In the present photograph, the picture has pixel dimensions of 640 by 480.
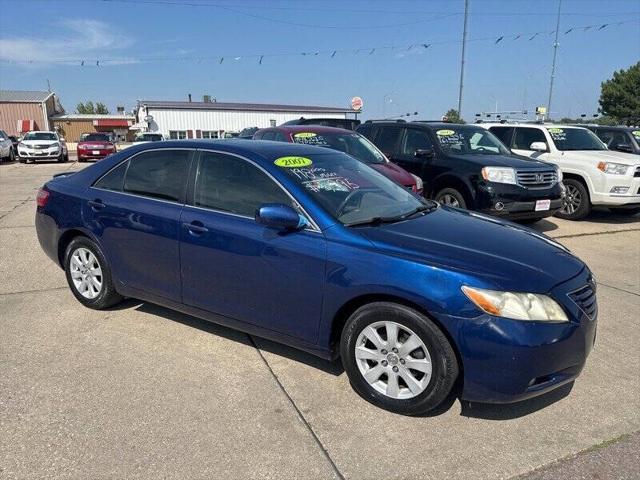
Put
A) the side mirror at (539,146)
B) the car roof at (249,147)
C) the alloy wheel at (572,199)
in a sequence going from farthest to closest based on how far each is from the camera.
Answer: the side mirror at (539,146), the alloy wheel at (572,199), the car roof at (249,147)

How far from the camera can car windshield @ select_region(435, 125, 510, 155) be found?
28.3 ft

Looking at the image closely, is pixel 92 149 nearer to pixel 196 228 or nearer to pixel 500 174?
pixel 500 174

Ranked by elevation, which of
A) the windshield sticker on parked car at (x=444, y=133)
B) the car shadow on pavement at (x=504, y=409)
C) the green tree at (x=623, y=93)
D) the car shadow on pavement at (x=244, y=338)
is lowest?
the car shadow on pavement at (x=504, y=409)

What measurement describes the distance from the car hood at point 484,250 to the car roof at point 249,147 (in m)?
1.01

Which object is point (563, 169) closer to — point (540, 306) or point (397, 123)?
point (397, 123)

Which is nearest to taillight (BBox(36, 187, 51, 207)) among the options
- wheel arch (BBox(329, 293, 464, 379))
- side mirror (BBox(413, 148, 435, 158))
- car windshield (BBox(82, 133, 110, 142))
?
wheel arch (BBox(329, 293, 464, 379))

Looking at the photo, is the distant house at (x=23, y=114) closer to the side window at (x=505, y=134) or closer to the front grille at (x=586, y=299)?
the side window at (x=505, y=134)

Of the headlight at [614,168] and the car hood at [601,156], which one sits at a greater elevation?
the car hood at [601,156]

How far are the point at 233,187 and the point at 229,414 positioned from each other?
157 centimetres

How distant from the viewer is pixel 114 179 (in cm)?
440

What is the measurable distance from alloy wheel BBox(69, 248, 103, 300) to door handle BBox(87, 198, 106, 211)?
41 cm

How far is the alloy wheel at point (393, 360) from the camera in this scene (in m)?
2.98

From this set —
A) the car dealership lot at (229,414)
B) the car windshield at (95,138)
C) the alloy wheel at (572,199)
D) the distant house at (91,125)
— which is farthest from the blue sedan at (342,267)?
the distant house at (91,125)

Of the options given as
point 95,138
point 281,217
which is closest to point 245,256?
point 281,217
